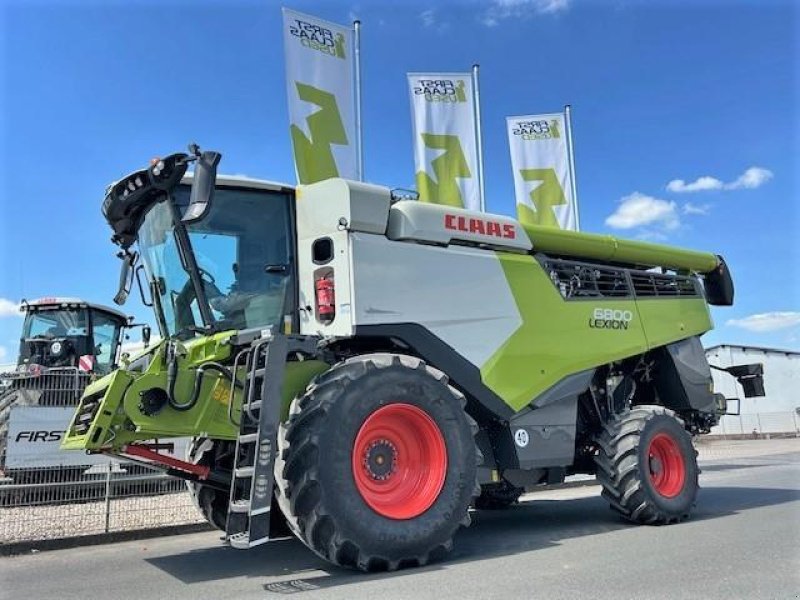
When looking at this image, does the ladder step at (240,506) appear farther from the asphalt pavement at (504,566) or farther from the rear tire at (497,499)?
the rear tire at (497,499)

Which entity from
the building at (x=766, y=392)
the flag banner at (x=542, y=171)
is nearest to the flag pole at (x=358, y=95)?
Result: the flag banner at (x=542, y=171)

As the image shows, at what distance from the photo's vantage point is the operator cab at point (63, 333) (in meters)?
14.2

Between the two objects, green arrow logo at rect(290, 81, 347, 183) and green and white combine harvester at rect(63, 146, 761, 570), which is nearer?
green and white combine harvester at rect(63, 146, 761, 570)

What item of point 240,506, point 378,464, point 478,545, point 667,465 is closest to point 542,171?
point 667,465

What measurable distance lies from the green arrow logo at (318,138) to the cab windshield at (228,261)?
5.11m

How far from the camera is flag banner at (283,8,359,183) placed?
11.8 meters

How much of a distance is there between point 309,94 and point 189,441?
7224 mm

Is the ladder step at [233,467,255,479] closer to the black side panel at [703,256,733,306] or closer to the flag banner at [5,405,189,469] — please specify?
the flag banner at [5,405,189,469]

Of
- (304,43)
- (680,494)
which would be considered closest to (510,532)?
(680,494)

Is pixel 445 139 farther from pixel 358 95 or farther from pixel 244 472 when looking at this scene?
pixel 244 472

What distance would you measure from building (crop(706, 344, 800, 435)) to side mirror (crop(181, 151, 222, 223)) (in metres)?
33.2

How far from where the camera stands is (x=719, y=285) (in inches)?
398

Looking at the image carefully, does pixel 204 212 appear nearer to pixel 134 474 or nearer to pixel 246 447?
pixel 246 447

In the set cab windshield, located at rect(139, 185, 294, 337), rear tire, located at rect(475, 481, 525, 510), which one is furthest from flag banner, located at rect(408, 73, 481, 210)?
cab windshield, located at rect(139, 185, 294, 337)
